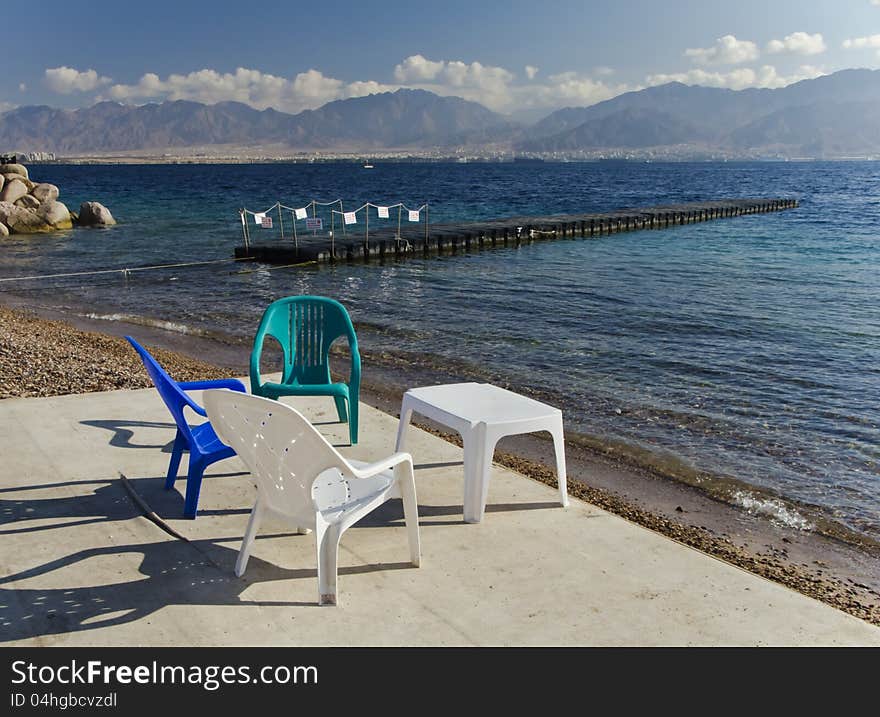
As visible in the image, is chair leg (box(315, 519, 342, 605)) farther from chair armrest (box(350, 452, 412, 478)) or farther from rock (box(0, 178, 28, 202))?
rock (box(0, 178, 28, 202))

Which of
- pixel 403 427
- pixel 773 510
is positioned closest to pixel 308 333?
pixel 403 427

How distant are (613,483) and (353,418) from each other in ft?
7.76

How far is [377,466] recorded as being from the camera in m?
4.07

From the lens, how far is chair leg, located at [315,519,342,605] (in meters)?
3.96

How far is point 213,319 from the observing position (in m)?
15.5

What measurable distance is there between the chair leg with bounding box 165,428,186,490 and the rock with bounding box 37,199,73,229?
34.4m

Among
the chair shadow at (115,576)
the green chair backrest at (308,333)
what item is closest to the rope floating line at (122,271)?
the green chair backrest at (308,333)

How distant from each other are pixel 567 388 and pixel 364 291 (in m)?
10.2

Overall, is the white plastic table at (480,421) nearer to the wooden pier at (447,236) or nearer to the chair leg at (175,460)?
the chair leg at (175,460)

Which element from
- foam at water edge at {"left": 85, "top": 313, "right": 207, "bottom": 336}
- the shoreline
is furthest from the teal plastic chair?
foam at water edge at {"left": 85, "top": 313, "right": 207, "bottom": 336}

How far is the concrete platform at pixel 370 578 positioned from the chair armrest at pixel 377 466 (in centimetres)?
62
